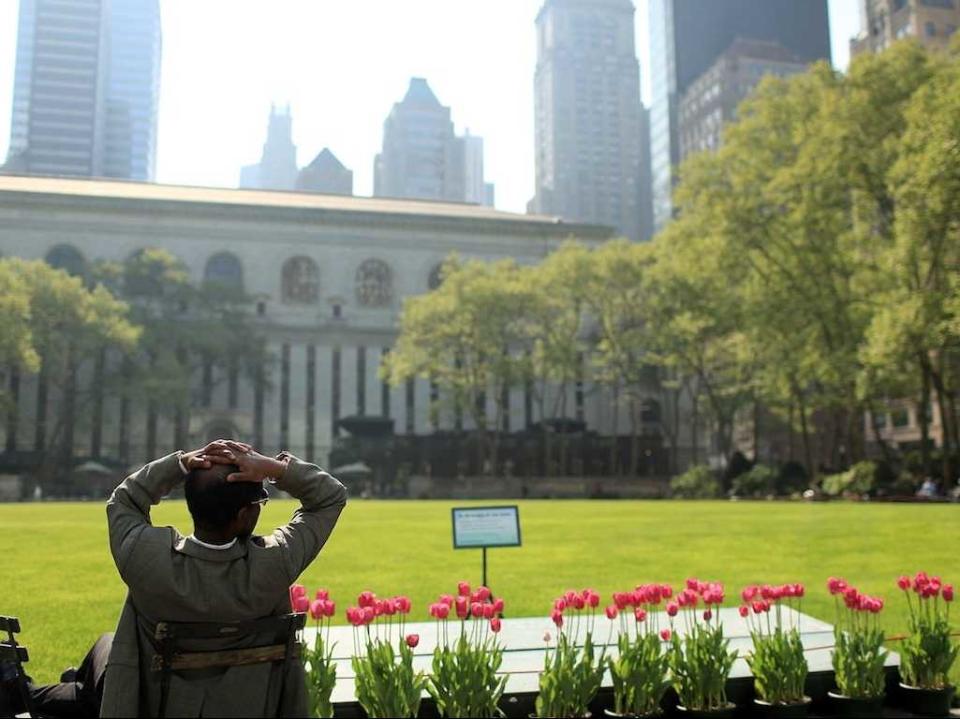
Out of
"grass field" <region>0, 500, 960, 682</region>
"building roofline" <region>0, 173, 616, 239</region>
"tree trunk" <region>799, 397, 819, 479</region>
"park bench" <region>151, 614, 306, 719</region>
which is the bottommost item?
"grass field" <region>0, 500, 960, 682</region>

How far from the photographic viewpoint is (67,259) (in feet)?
221

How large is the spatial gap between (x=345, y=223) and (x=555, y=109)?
80203 millimetres

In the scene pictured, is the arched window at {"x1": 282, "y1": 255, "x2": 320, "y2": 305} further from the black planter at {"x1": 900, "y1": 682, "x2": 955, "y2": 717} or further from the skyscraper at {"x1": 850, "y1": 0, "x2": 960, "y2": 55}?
the black planter at {"x1": 900, "y1": 682, "x2": 955, "y2": 717}

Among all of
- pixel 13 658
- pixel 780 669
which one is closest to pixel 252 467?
pixel 13 658

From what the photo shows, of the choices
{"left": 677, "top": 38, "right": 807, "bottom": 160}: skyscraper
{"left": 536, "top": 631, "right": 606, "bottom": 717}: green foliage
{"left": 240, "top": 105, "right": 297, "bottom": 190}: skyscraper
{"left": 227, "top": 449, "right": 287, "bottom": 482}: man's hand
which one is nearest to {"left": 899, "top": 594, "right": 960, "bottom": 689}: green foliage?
{"left": 536, "top": 631, "right": 606, "bottom": 717}: green foliage

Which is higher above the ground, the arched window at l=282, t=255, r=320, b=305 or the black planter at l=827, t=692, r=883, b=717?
the arched window at l=282, t=255, r=320, b=305

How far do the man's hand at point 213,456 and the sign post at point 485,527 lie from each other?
659cm

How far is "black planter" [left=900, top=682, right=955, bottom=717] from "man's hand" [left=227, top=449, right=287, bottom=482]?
5391 mm

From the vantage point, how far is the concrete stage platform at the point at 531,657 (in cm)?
625

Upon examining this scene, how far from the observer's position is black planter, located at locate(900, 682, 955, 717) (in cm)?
659

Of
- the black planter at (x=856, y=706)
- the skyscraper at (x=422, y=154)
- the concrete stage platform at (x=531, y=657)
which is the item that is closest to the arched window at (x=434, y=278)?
the skyscraper at (x=422, y=154)

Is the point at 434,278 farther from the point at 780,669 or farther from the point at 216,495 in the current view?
the point at 216,495

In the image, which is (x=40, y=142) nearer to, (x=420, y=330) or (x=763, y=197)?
(x=763, y=197)

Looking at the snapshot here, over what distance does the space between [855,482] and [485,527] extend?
102 ft
